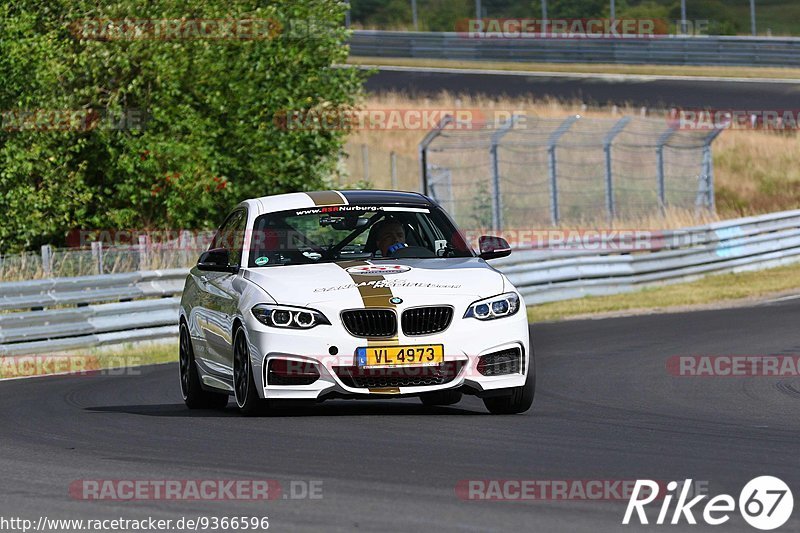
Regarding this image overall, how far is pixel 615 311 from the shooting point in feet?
75.3

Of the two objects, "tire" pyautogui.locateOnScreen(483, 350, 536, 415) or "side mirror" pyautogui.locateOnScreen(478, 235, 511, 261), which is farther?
"side mirror" pyautogui.locateOnScreen(478, 235, 511, 261)

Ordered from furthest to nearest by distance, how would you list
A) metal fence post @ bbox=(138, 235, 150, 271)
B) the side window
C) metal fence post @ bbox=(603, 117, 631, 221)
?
1. metal fence post @ bbox=(603, 117, 631, 221)
2. metal fence post @ bbox=(138, 235, 150, 271)
3. the side window

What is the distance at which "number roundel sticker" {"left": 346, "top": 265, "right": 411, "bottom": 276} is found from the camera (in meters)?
10.4

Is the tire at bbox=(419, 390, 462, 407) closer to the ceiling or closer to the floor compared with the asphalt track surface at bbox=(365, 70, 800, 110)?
closer to the ceiling

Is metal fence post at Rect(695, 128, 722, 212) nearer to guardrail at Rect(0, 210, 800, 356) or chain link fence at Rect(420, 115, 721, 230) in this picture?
chain link fence at Rect(420, 115, 721, 230)

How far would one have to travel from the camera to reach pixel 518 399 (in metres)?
10.5

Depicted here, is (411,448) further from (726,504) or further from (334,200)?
(334,200)

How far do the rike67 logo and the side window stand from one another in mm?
4802

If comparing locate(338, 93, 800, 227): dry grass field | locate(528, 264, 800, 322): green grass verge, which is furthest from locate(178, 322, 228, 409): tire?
locate(338, 93, 800, 227): dry grass field

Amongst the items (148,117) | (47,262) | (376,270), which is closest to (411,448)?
(376,270)

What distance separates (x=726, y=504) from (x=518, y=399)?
378 cm

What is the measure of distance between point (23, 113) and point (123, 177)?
2.49 m

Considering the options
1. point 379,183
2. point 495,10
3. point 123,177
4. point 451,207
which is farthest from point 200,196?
point 495,10

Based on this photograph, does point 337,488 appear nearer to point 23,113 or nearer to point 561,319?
point 561,319
